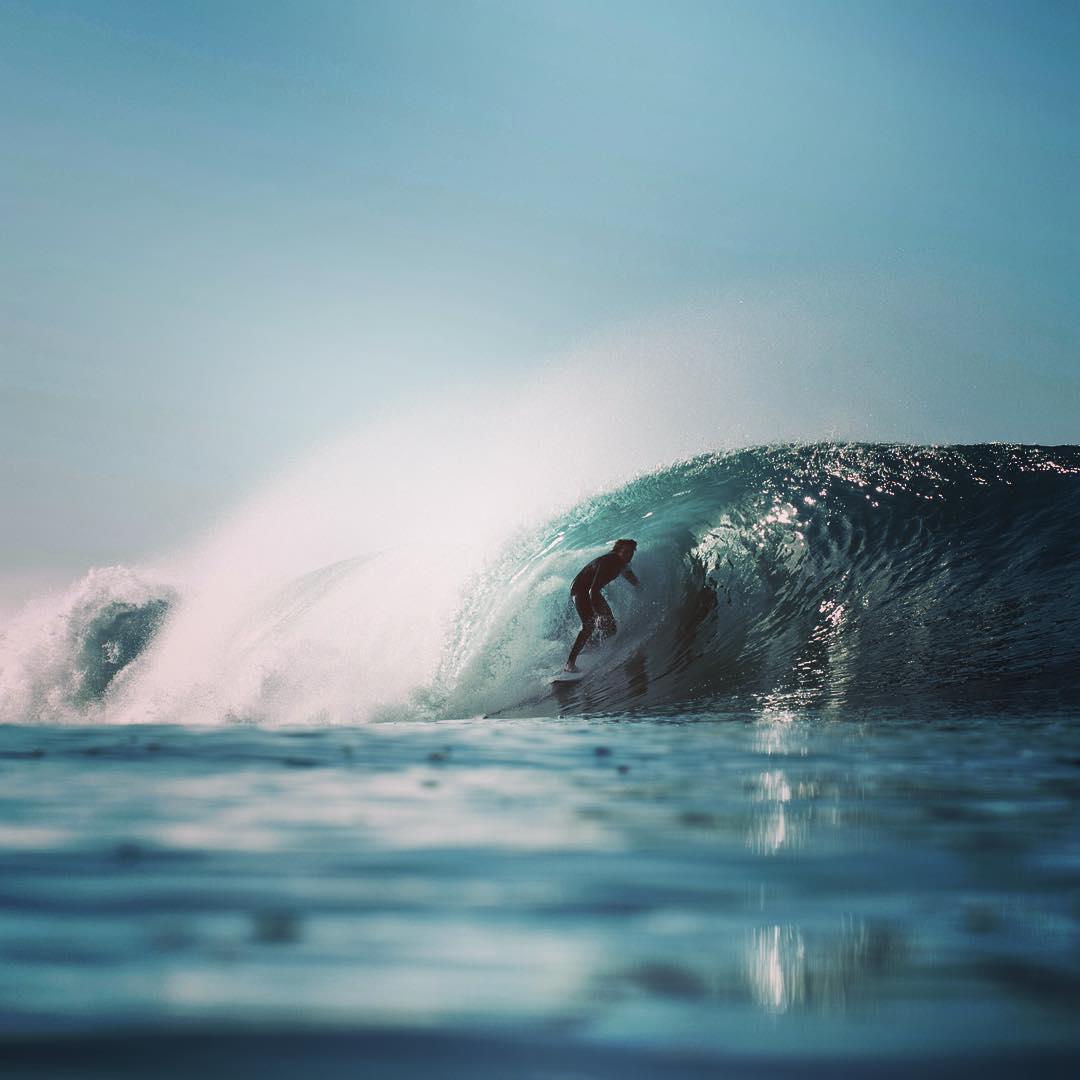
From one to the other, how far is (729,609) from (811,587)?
0.95 m

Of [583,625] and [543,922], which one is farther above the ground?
[583,625]

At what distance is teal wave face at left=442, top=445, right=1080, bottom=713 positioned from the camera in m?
9.62

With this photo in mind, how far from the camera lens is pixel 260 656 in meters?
13.6

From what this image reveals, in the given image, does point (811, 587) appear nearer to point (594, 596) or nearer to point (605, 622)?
point (605, 622)

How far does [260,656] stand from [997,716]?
29.9ft

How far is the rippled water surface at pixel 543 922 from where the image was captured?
1.34m

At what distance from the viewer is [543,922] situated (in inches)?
79.3

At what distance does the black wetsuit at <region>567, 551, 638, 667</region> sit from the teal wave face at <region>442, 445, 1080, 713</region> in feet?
0.76

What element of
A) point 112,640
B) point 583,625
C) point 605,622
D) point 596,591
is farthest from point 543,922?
point 112,640

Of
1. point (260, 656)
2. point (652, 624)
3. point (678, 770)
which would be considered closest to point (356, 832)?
point (678, 770)

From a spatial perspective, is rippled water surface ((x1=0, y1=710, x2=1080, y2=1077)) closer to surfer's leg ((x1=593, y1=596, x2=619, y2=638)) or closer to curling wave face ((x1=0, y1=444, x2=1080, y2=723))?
curling wave face ((x1=0, y1=444, x2=1080, y2=723))

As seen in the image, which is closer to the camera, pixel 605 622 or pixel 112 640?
pixel 605 622

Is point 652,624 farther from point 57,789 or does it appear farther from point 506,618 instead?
point 57,789

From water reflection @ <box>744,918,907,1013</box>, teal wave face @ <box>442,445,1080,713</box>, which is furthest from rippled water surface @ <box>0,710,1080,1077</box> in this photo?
teal wave face @ <box>442,445,1080,713</box>
